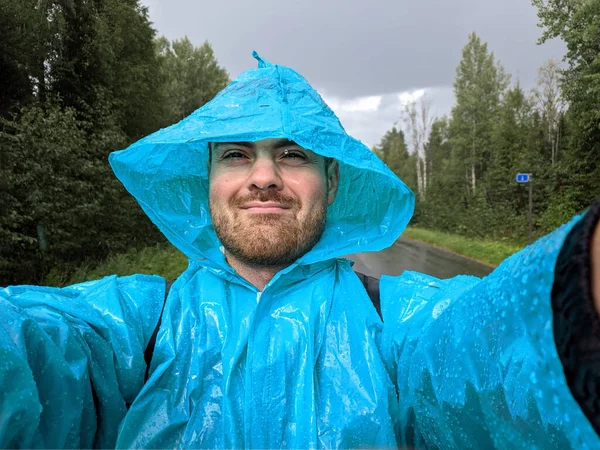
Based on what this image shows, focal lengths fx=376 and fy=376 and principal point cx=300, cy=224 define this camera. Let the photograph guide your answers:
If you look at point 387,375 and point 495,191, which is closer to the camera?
point 387,375

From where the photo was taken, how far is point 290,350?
1312 mm

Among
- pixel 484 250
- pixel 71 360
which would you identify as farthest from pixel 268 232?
pixel 484 250

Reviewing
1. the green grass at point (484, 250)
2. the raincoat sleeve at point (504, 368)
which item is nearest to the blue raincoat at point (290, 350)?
the raincoat sleeve at point (504, 368)

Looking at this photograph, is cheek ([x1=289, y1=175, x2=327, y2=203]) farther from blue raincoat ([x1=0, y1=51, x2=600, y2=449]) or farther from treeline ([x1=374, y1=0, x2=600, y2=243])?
treeline ([x1=374, y1=0, x2=600, y2=243])

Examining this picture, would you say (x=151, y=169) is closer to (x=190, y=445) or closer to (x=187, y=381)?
(x=187, y=381)

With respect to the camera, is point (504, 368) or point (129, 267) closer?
point (504, 368)

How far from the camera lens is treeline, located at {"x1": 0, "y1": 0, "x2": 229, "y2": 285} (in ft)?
21.7

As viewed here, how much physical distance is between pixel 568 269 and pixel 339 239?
51.6 inches

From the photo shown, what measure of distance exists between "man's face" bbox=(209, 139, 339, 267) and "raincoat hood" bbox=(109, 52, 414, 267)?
0.33 feet

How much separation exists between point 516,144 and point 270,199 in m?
26.0

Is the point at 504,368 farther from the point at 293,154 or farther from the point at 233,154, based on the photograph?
the point at 233,154

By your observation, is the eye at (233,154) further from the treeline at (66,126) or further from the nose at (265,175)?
the treeline at (66,126)

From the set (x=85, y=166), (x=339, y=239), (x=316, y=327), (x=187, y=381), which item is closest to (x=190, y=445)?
(x=187, y=381)

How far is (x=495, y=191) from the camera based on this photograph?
22438 millimetres
